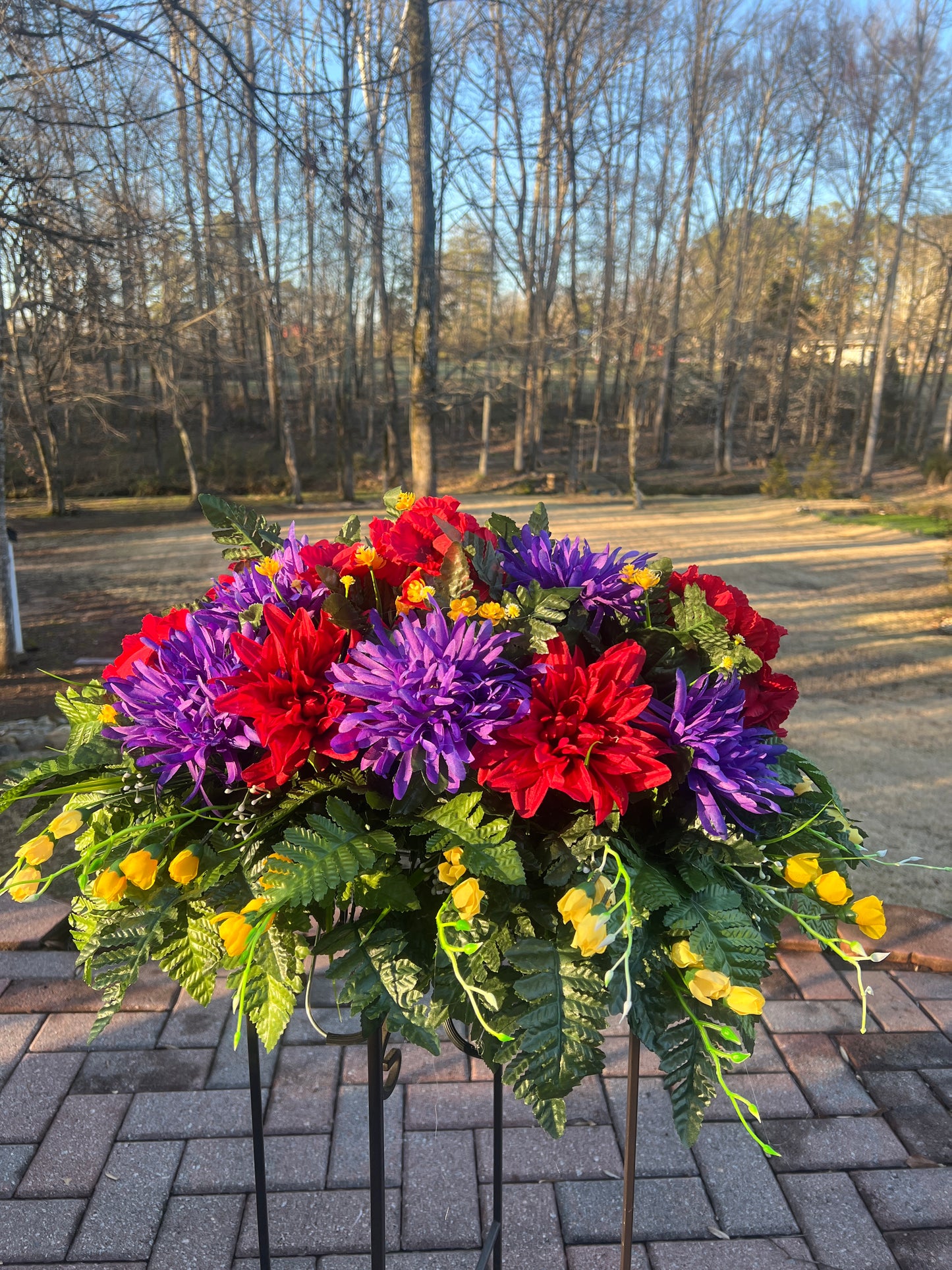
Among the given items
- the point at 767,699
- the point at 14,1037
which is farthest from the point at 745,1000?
the point at 14,1037

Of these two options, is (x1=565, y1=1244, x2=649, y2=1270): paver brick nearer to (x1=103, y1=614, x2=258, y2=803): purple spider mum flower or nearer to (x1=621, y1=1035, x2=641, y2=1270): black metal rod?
(x1=621, y1=1035, x2=641, y2=1270): black metal rod

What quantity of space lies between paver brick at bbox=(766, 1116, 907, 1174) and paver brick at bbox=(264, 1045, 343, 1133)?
1.15 meters

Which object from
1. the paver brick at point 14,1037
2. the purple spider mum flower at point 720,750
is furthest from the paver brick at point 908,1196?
the paver brick at point 14,1037

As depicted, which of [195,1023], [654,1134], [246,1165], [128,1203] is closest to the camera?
[128,1203]

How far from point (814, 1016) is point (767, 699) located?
2.03 meters

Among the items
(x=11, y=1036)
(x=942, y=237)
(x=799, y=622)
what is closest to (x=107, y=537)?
(x=799, y=622)

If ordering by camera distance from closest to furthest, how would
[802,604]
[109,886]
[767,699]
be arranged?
[109,886] → [767,699] → [802,604]

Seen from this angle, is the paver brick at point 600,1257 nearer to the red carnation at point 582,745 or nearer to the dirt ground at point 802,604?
the red carnation at point 582,745

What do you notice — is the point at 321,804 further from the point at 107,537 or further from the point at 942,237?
the point at 942,237

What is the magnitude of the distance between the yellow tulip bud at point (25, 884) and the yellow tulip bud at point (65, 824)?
0.04 meters

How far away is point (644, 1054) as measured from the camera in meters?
2.46

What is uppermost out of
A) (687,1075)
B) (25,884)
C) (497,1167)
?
(25,884)

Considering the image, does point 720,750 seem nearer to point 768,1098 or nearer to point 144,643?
point 144,643

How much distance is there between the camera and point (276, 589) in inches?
42.1
